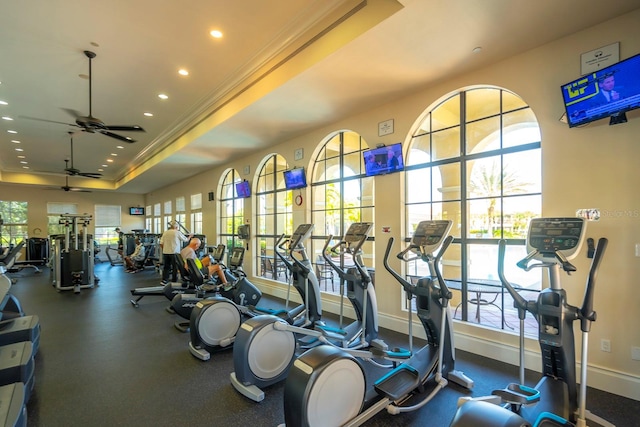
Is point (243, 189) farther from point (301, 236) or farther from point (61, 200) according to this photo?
point (61, 200)

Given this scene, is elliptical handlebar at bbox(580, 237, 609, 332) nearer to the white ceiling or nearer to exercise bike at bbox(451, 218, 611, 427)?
exercise bike at bbox(451, 218, 611, 427)

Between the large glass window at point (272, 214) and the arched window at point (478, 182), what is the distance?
134 inches

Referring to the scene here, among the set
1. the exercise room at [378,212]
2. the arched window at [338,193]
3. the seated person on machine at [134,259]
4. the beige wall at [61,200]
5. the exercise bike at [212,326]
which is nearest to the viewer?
the exercise room at [378,212]

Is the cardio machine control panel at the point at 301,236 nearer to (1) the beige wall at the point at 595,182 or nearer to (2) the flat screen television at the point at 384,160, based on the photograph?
(2) the flat screen television at the point at 384,160

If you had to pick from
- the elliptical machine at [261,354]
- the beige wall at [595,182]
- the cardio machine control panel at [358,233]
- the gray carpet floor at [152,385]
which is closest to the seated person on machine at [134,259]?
the gray carpet floor at [152,385]

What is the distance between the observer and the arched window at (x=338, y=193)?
5520 mm

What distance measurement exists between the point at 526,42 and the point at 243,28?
314 cm

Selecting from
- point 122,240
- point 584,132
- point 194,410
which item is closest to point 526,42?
point 584,132

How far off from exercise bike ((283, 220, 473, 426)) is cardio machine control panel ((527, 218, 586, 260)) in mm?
697

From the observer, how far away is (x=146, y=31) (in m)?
3.68

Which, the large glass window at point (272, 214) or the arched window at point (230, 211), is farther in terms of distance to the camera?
the arched window at point (230, 211)

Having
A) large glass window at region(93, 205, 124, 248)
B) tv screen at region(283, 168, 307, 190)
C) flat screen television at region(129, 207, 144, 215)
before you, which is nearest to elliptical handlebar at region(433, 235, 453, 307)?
tv screen at region(283, 168, 307, 190)

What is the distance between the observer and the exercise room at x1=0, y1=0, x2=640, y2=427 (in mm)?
2436

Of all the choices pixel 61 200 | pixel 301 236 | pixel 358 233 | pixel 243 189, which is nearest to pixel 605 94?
pixel 358 233
